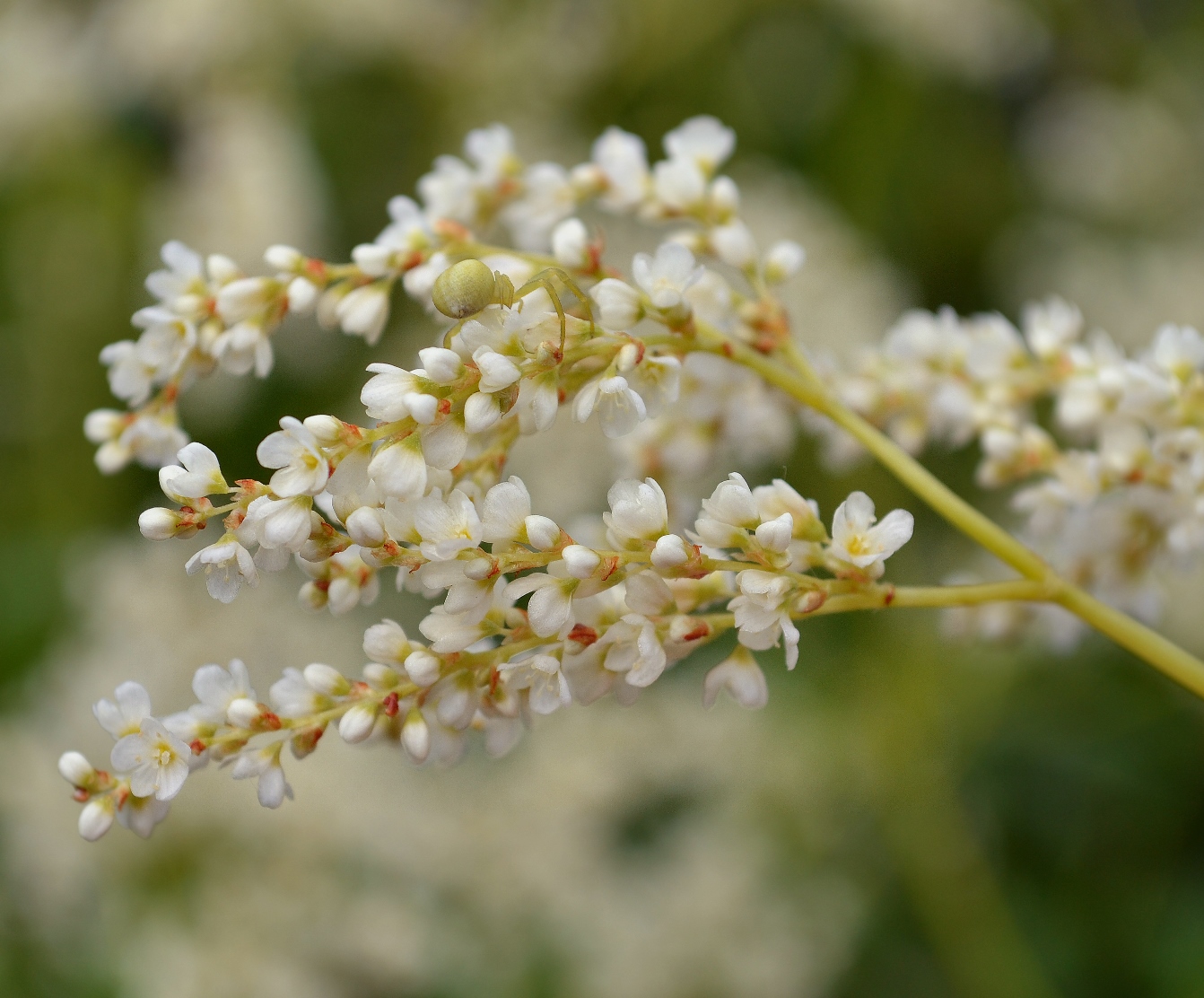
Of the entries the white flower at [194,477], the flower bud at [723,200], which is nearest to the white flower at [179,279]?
the white flower at [194,477]

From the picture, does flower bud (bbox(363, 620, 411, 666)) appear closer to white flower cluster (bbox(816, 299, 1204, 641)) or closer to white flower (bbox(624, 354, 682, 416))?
white flower (bbox(624, 354, 682, 416))

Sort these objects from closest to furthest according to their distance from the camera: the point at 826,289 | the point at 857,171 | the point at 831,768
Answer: the point at 831,768 < the point at 826,289 < the point at 857,171

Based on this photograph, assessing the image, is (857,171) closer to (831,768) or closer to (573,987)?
(831,768)

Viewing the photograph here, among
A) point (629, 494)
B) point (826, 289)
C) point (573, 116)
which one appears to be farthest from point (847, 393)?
point (573, 116)

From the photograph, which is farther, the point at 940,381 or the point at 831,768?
the point at 831,768

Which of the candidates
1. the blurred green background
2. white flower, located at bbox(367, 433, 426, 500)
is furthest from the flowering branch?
the blurred green background

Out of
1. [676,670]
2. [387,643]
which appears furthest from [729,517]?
[676,670]
